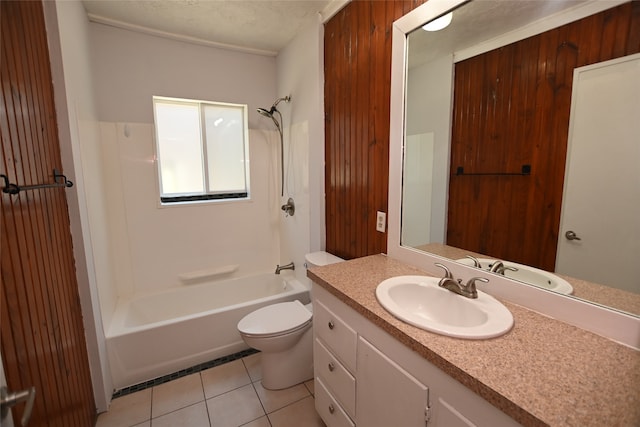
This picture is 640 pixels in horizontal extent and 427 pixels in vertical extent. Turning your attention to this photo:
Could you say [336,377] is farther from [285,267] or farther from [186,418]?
[285,267]

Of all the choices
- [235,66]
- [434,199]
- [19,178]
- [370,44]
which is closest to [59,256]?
[19,178]

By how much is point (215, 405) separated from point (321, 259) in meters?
1.13

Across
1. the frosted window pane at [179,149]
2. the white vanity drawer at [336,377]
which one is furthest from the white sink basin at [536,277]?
the frosted window pane at [179,149]

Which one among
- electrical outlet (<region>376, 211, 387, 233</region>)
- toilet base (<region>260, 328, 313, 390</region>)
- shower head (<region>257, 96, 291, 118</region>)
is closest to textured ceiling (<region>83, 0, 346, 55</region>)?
shower head (<region>257, 96, 291, 118</region>)

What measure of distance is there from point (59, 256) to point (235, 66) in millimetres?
2112

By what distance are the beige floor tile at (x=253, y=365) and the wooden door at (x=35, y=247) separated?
36.1 inches

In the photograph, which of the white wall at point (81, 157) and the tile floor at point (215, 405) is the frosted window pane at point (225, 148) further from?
the tile floor at point (215, 405)

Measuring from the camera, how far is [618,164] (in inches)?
33.4

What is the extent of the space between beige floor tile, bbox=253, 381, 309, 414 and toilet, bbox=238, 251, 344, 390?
1.1 inches

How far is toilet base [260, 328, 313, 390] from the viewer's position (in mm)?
1820

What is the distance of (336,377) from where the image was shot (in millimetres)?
1302

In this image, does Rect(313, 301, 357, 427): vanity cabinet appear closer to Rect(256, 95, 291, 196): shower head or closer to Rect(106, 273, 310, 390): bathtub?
Rect(106, 273, 310, 390): bathtub

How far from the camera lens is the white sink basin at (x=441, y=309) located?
2.85 ft

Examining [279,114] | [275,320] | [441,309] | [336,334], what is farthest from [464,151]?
[279,114]
